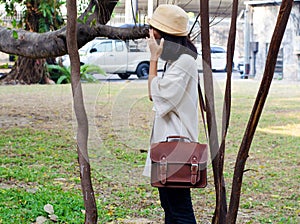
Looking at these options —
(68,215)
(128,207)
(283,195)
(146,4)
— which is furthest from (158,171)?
(283,195)

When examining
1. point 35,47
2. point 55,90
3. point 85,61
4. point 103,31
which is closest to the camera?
point 103,31

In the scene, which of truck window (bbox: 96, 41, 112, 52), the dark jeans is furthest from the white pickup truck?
the dark jeans

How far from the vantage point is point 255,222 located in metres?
5.12

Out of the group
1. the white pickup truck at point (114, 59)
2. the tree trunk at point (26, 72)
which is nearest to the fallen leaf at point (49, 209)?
the white pickup truck at point (114, 59)

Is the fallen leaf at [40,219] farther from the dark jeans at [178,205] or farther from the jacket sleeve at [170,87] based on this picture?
the jacket sleeve at [170,87]

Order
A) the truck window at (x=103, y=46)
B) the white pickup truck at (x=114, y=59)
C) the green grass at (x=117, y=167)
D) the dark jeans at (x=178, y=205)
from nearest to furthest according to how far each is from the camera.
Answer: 1. the dark jeans at (x=178, y=205)
2. the green grass at (x=117, y=167)
3. the white pickup truck at (x=114, y=59)
4. the truck window at (x=103, y=46)

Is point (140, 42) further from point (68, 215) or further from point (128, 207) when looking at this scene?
point (68, 215)

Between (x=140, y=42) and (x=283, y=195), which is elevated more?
(x=140, y=42)

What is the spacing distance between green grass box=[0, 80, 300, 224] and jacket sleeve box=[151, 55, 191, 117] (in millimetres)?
624

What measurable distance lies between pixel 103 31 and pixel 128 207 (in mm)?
2025

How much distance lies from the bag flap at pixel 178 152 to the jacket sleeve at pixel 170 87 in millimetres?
215

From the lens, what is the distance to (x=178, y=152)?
3.43 meters

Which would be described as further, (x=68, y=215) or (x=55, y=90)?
(x=55, y=90)

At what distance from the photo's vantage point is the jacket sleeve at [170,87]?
11.4 ft
